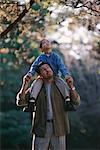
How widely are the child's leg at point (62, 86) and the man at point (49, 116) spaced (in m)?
0.01

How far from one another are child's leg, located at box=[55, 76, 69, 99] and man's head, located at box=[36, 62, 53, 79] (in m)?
0.09

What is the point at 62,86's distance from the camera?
13.8 ft

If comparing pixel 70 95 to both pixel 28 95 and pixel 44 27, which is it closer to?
pixel 28 95

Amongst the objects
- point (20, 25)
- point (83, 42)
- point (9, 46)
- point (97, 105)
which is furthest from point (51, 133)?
point (97, 105)

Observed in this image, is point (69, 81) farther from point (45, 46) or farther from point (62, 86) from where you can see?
point (45, 46)

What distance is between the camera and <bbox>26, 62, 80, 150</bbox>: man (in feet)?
13.5

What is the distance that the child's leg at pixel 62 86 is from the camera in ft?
13.7

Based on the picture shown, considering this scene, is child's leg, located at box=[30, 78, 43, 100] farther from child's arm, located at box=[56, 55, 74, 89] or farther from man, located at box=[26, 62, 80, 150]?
child's arm, located at box=[56, 55, 74, 89]

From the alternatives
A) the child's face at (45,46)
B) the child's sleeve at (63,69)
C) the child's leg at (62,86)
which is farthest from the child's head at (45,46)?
the child's leg at (62,86)

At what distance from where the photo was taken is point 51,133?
4129 millimetres

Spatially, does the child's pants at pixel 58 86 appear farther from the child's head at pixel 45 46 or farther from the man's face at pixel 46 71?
the child's head at pixel 45 46

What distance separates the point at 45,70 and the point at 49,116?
39 cm

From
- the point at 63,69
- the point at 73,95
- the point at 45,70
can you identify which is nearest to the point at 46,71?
the point at 45,70

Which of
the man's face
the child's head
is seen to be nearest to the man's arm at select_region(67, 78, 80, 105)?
the man's face
